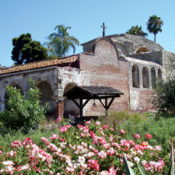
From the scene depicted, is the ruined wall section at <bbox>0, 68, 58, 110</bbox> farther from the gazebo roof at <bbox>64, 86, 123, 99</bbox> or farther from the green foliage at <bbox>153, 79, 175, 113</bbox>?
the green foliage at <bbox>153, 79, 175, 113</bbox>

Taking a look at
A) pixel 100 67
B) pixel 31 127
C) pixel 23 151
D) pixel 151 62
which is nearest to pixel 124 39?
pixel 151 62

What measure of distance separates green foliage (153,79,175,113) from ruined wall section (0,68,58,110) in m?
5.51

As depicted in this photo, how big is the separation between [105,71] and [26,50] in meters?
17.2

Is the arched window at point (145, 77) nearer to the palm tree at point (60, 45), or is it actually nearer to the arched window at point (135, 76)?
the arched window at point (135, 76)

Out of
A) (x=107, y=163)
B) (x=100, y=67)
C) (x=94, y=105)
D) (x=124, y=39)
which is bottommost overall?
(x=107, y=163)

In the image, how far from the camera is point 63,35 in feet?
117

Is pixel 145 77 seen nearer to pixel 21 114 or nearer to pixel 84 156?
pixel 21 114

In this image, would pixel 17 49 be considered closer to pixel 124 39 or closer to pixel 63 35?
pixel 63 35

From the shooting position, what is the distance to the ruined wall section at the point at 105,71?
16891 mm

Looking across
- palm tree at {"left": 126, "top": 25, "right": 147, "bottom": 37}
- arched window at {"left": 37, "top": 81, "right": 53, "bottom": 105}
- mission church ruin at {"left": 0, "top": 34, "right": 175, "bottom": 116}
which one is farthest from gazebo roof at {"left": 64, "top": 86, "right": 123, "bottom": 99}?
palm tree at {"left": 126, "top": 25, "right": 147, "bottom": 37}

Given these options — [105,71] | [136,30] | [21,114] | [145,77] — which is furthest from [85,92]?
[136,30]

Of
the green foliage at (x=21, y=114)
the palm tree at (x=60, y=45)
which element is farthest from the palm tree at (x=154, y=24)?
the green foliage at (x=21, y=114)

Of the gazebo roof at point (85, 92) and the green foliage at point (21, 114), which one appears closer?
the green foliage at point (21, 114)

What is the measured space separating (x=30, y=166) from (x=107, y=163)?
1.31m
